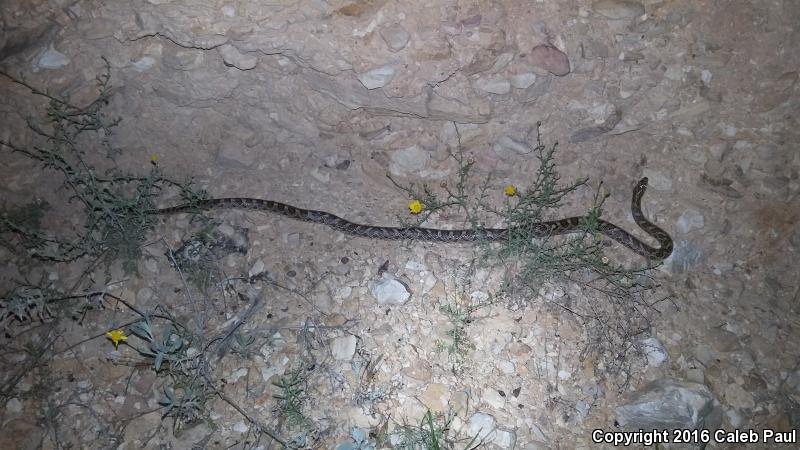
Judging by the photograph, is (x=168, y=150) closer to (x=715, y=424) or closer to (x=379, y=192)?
(x=379, y=192)

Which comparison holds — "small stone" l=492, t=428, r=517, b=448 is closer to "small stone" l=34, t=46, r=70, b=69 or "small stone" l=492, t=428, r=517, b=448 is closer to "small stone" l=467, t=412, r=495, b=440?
"small stone" l=467, t=412, r=495, b=440

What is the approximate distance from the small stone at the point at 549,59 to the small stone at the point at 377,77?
1.33m

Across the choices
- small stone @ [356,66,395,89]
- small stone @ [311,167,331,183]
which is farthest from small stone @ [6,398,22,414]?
small stone @ [356,66,395,89]

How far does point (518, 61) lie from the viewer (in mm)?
4832

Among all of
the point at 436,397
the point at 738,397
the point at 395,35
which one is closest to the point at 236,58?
the point at 395,35

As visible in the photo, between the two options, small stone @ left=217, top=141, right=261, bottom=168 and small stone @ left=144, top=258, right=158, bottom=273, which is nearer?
small stone @ left=144, top=258, right=158, bottom=273

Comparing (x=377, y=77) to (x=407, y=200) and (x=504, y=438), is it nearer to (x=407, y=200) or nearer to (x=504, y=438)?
(x=407, y=200)

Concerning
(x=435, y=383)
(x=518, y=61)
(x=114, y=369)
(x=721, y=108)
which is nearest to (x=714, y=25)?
(x=721, y=108)

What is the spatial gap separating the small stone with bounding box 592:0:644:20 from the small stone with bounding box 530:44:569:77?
50cm

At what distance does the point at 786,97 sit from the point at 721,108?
1.70 feet

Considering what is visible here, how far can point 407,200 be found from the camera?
5398 mm

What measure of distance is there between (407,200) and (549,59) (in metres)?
1.92

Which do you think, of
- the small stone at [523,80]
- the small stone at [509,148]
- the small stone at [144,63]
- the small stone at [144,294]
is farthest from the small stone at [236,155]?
the small stone at [523,80]

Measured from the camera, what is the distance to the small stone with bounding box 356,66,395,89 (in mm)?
4833
